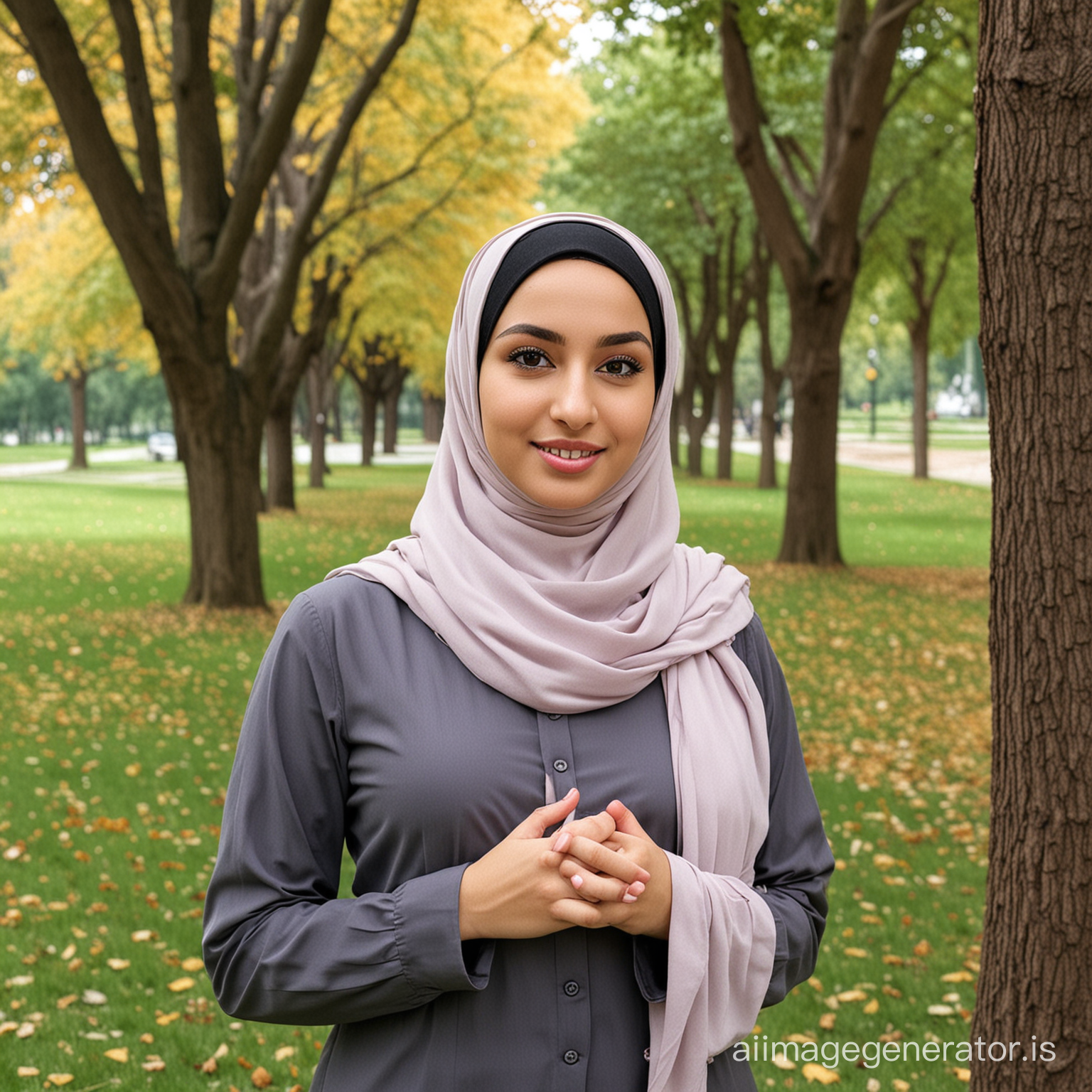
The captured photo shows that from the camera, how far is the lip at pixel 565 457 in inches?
77.0

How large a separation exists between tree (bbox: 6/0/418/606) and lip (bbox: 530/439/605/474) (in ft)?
30.2

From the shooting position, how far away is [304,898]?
1.93 meters

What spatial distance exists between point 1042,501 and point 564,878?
1.73 m

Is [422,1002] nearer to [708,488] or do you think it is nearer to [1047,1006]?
[1047,1006]

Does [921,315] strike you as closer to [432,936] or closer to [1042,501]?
[1042,501]

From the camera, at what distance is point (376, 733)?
74.8 inches

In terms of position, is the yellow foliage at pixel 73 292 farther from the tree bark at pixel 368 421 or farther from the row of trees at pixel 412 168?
the tree bark at pixel 368 421

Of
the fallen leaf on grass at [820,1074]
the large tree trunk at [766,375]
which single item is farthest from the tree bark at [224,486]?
the large tree trunk at [766,375]

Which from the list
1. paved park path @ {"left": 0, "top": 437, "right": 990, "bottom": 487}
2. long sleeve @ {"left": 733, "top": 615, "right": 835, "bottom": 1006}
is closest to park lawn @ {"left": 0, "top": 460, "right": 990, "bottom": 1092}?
long sleeve @ {"left": 733, "top": 615, "right": 835, "bottom": 1006}

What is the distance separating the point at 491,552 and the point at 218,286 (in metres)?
9.92

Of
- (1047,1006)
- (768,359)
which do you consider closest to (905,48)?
(768,359)

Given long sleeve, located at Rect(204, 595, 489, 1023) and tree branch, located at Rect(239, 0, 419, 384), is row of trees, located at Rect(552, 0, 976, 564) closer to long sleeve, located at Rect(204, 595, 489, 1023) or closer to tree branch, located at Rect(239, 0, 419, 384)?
tree branch, located at Rect(239, 0, 419, 384)

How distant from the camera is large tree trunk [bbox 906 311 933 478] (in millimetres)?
33312

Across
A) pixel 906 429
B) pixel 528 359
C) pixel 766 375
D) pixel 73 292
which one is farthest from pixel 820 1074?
pixel 906 429
